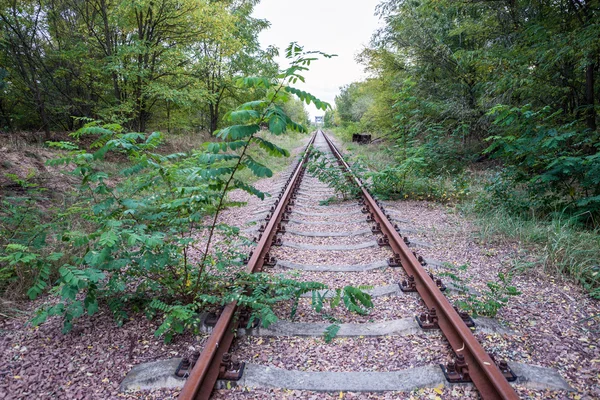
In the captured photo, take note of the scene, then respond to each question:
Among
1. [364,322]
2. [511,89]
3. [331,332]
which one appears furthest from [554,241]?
[511,89]

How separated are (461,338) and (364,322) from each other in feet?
2.30

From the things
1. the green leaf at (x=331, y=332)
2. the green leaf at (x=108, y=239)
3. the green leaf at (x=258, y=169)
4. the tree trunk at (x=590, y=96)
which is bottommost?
the green leaf at (x=331, y=332)

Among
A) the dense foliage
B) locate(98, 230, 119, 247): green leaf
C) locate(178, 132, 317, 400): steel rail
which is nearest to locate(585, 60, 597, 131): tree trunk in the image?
the dense foliage

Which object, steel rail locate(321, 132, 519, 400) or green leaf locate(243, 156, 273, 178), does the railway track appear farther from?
green leaf locate(243, 156, 273, 178)

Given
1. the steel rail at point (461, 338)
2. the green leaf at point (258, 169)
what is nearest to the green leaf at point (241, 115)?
the green leaf at point (258, 169)

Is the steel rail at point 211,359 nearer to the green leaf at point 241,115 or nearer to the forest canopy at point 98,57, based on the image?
the green leaf at point 241,115

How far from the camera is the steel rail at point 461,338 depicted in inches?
69.5

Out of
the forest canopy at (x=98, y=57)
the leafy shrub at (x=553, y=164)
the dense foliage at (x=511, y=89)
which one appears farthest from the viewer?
the forest canopy at (x=98, y=57)

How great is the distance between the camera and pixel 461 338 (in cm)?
216

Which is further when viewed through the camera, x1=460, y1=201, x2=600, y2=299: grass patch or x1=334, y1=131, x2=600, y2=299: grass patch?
x1=334, y1=131, x2=600, y2=299: grass patch

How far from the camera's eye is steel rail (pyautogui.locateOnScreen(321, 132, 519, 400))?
1766 mm

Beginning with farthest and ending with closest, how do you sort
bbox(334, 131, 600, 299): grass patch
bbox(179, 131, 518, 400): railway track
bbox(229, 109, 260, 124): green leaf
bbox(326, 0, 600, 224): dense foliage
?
1. bbox(326, 0, 600, 224): dense foliage
2. bbox(334, 131, 600, 299): grass patch
3. bbox(229, 109, 260, 124): green leaf
4. bbox(179, 131, 518, 400): railway track

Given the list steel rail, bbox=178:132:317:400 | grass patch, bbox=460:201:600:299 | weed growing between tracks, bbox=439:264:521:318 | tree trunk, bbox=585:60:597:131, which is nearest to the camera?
steel rail, bbox=178:132:317:400

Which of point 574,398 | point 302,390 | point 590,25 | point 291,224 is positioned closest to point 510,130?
point 590,25
